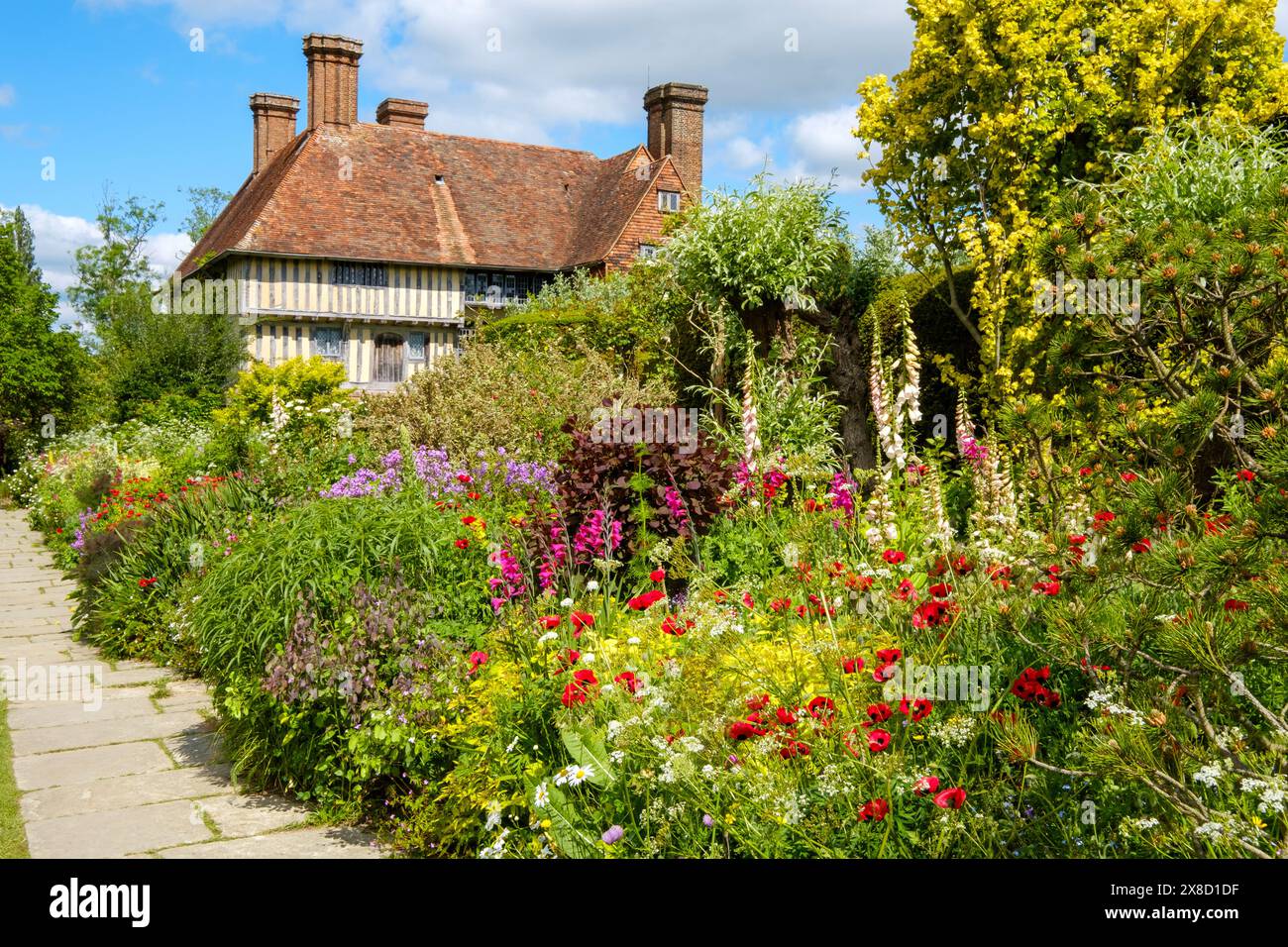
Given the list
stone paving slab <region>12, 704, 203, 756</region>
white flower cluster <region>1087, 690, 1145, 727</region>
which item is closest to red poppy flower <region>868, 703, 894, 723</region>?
white flower cluster <region>1087, 690, 1145, 727</region>

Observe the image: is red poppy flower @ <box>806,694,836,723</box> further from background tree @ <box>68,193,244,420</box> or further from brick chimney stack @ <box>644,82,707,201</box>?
brick chimney stack @ <box>644,82,707,201</box>

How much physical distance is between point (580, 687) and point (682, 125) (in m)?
27.7

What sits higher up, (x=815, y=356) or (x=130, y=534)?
(x=815, y=356)

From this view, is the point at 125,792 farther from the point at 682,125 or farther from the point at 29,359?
the point at 682,125

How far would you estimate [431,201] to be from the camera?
95.8ft

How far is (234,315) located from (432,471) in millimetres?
21390

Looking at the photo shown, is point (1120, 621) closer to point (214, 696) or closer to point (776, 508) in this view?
point (776, 508)

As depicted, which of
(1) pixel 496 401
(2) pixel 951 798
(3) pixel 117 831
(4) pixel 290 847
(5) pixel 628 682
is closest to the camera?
(2) pixel 951 798

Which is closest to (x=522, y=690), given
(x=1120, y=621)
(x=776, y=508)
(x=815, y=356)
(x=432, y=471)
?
(x=1120, y=621)

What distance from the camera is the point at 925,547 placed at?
188 inches

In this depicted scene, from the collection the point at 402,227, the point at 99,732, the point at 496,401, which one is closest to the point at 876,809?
the point at 99,732

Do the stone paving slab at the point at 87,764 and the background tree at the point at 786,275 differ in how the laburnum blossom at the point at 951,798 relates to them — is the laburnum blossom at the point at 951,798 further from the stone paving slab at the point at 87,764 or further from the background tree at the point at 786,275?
the background tree at the point at 786,275

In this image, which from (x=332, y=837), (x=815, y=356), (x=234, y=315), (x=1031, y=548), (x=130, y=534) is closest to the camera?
(x=1031, y=548)

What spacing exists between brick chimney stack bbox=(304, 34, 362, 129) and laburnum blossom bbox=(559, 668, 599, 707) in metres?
28.7
